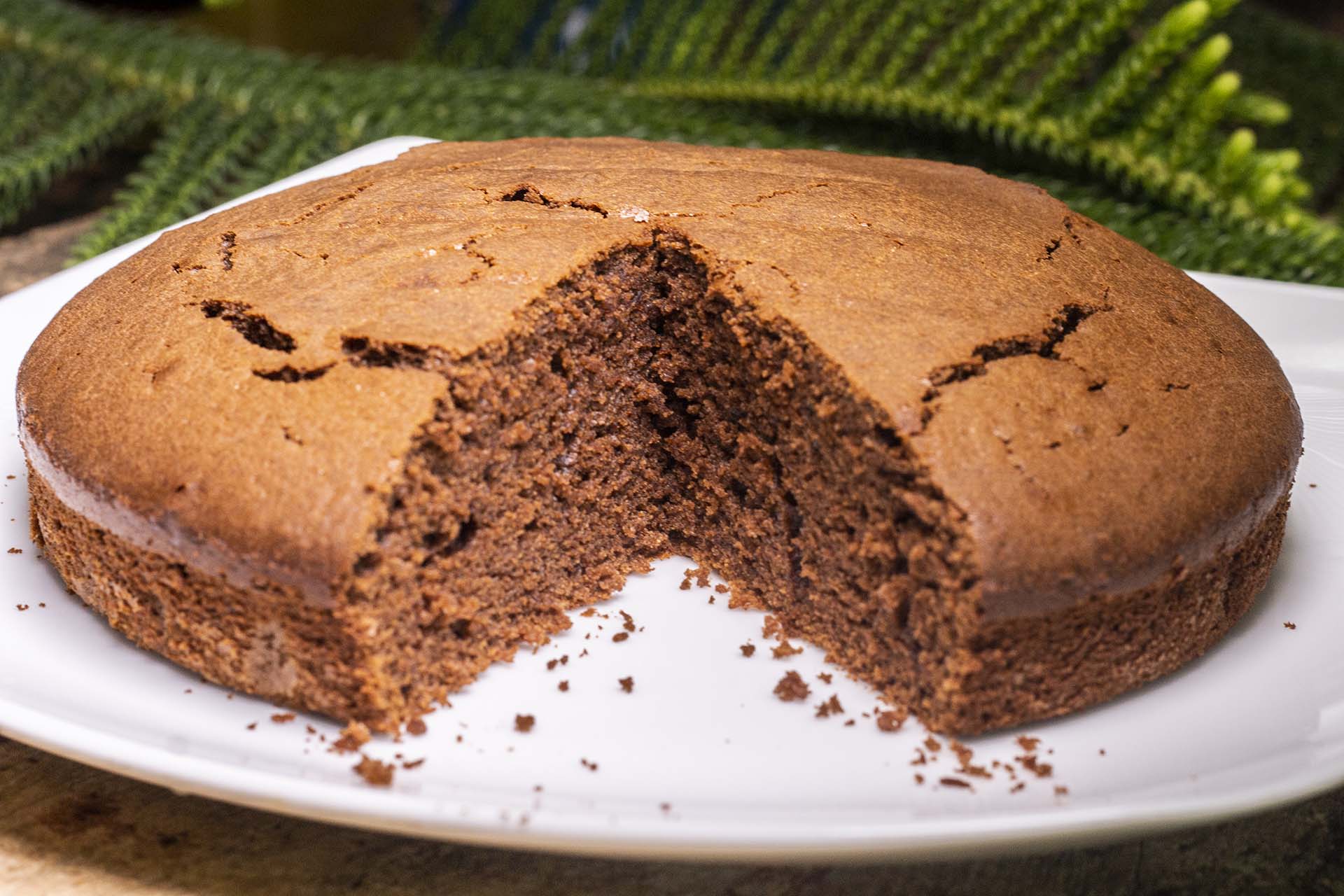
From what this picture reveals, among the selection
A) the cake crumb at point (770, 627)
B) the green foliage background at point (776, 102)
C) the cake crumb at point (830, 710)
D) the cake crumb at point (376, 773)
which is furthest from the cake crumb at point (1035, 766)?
the green foliage background at point (776, 102)

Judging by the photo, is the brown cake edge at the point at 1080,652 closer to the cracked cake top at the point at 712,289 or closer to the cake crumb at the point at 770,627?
the cracked cake top at the point at 712,289

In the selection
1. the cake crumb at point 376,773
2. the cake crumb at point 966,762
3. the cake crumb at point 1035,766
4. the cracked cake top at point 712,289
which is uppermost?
the cracked cake top at point 712,289

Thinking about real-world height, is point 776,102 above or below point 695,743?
above

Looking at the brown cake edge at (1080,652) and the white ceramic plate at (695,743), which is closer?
the white ceramic plate at (695,743)

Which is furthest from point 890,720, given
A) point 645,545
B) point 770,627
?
point 645,545

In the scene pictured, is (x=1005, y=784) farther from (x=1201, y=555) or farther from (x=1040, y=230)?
(x=1040, y=230)

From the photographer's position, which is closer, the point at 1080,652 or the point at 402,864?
the point at 402,864

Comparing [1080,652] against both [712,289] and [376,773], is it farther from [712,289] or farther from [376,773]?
[376,773]
